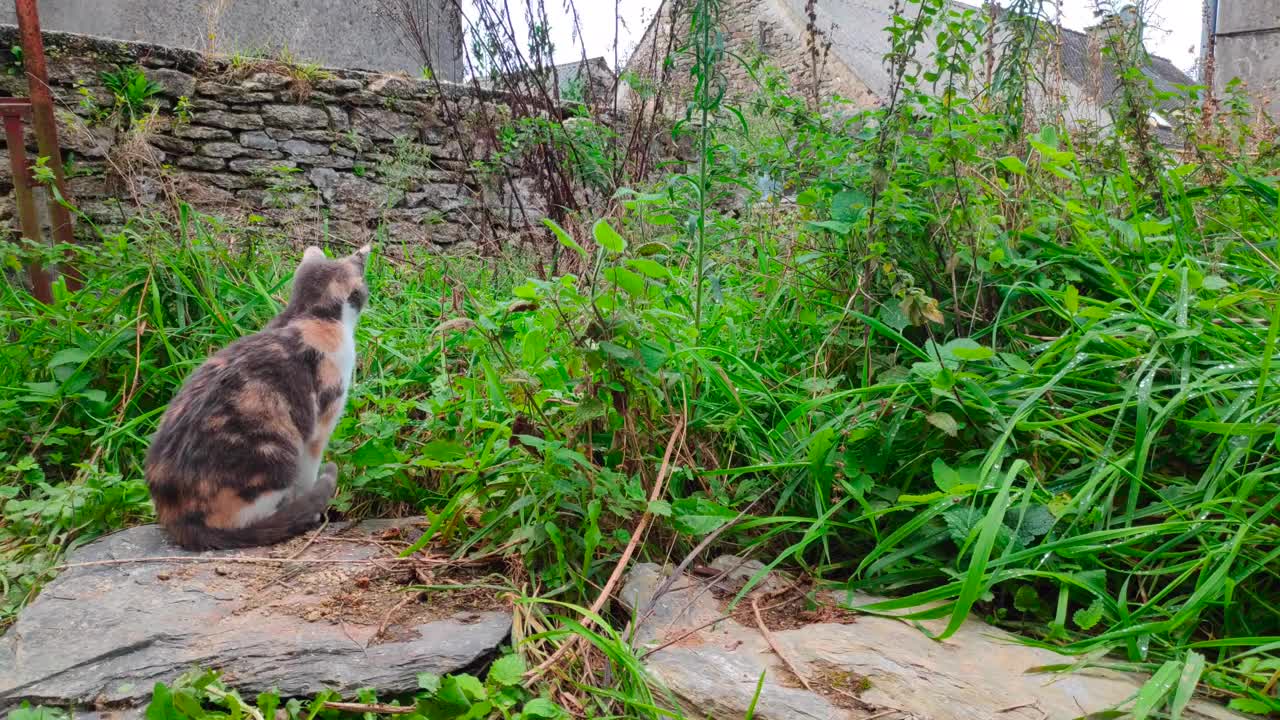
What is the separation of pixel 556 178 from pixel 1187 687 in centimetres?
454

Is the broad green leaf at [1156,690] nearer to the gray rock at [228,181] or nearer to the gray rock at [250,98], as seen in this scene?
the gray rock at [228,181]

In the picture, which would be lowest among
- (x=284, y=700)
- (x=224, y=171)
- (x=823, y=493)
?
(x=284, y=700)

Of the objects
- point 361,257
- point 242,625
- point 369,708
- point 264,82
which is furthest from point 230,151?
point 369,708

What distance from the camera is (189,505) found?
2488 mm

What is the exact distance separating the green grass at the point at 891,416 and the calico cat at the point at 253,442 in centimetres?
21

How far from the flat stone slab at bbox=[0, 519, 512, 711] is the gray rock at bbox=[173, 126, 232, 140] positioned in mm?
4583

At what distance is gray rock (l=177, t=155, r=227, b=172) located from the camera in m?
6.21

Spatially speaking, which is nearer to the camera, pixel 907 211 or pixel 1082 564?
pixel 1082 564

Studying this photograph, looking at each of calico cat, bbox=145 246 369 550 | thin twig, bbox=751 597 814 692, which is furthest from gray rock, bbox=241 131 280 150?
thin twig, bbox=751 597 814 692

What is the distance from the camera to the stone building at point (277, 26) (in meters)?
7.55

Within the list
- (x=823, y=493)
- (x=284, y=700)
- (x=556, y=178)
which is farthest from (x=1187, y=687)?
(x=556, y=178)

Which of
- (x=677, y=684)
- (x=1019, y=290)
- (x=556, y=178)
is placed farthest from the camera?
(x=556, y=178)

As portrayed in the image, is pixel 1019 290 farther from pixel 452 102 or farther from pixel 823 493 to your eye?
pixel 452 102

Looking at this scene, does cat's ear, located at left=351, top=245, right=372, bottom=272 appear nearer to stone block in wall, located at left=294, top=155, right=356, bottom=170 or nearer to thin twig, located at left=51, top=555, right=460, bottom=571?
thin twig, located at left=51, top=555, right=460, bottom=571
